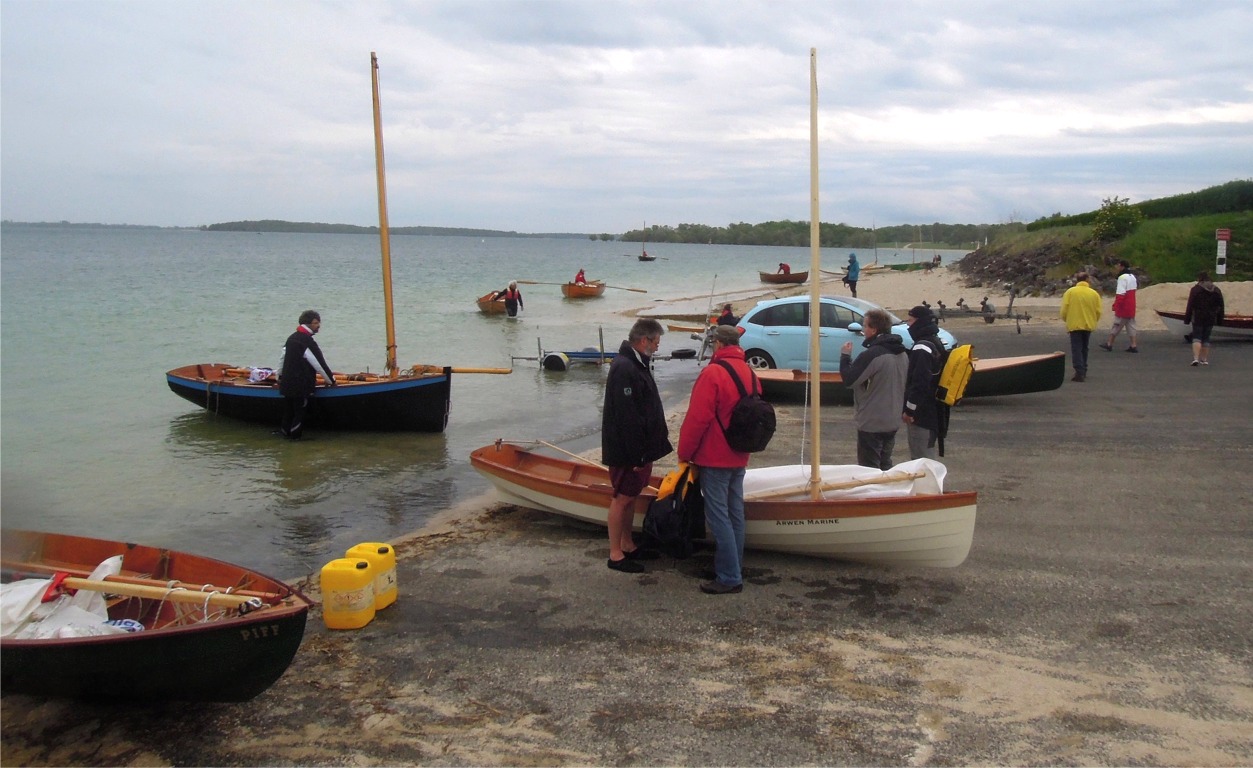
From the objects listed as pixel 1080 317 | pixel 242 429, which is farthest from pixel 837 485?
pixel 242 429

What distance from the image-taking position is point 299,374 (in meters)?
13.2

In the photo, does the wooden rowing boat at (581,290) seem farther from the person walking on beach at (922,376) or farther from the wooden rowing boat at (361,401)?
the person walking on beach at (922,376)

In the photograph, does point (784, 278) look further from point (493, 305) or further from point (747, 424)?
point (747, 424)

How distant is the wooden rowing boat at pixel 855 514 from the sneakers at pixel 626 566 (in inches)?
18.8

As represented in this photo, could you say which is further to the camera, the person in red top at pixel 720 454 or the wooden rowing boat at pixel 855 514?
the wooden rowing boat at pixel 855 514

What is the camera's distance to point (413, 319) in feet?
121

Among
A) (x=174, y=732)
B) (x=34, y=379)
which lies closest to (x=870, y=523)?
(x=174, y=732)

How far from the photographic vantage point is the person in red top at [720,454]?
6062 mm

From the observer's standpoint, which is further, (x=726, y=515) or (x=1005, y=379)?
(x=1005, y=379)

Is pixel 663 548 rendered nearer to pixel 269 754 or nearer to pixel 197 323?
pixel 269 754

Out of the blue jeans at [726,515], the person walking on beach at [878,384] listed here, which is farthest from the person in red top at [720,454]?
the person walking on beach at [878,384]

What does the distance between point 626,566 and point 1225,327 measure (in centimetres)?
1874

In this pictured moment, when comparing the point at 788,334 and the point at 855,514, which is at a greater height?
the point at 788,334

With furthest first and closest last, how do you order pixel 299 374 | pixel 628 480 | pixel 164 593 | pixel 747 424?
pixel 299 374
pixel 628 480
pixel 747 424
pixel 164 593
